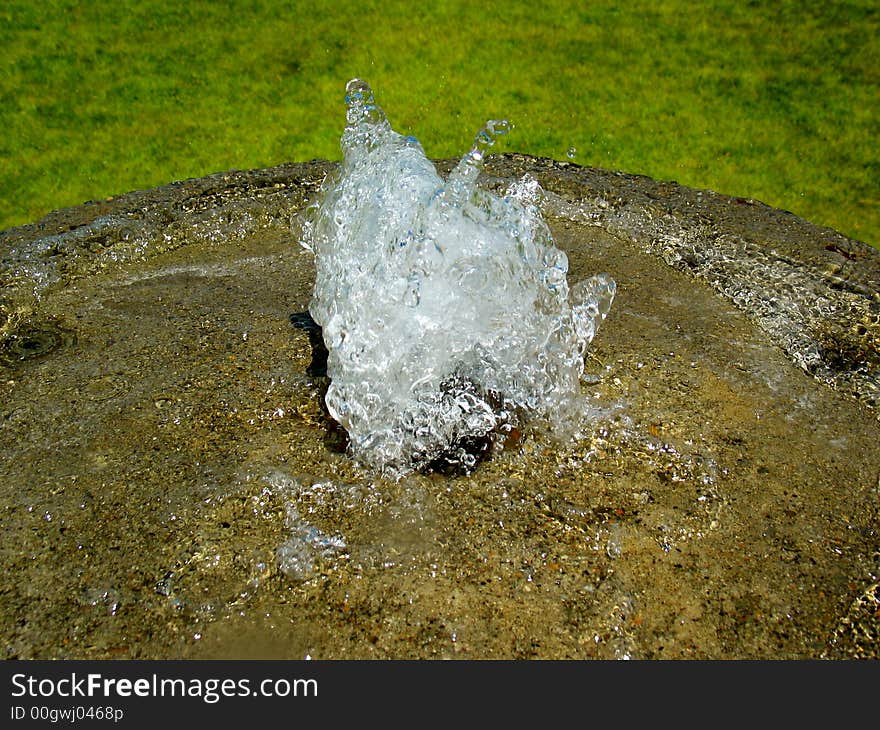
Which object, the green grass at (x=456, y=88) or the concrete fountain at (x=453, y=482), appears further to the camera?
the green grass at (x=456, y=88)

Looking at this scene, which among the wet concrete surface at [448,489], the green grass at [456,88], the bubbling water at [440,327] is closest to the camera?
the wet concrete surface at [448,489]

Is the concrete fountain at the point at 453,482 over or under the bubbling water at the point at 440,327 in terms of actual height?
under

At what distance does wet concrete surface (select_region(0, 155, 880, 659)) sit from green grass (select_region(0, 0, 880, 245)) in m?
1.53

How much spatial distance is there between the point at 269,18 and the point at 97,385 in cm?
404

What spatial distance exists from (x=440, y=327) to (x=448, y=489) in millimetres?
418

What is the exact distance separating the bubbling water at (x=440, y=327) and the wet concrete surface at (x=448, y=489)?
10cm

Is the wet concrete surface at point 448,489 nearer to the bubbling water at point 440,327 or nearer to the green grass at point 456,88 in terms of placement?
the bubbling water at point 440,327

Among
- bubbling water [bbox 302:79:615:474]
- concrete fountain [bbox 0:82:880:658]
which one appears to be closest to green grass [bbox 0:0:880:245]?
concrete fountain [bbox 0:82:880:658]

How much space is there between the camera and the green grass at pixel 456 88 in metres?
4.26

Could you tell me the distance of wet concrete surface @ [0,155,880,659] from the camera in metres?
1.63

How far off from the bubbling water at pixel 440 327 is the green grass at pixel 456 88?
2.27 meters

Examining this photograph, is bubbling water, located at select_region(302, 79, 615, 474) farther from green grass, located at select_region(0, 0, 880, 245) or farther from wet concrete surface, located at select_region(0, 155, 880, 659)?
green grass, located at select_region(0, 0, 880, 245)

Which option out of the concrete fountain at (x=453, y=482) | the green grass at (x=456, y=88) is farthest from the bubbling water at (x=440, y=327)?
the green grass at (x=456, y=88)

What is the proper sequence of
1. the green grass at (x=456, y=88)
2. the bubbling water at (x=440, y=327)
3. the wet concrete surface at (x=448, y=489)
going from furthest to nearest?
the green grass at (x=456, y=88) → the bubbling water at (x=440, y=327) → the wet concrete surface at (x=448, y=489)
